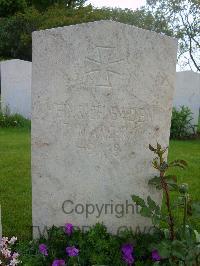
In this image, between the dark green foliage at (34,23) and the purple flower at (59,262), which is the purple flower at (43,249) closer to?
the purple flower at (59,262)

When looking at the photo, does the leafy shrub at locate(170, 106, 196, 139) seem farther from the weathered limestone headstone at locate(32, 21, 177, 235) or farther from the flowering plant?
the flowering plant

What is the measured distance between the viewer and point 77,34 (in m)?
3.21

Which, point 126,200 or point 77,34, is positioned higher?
point 77,34

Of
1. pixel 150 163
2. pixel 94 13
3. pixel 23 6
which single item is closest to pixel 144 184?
pixel 150 163

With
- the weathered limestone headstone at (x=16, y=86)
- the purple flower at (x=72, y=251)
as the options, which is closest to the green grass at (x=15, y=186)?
the purple flower at (x=72, y=251)

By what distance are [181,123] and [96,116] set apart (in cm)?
742

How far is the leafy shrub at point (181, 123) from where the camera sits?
10.4 meters

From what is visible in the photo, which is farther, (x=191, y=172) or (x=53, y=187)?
(x=191, y=172)

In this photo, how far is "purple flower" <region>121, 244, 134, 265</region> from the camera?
310 cm

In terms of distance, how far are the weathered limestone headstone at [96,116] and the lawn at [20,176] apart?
657 mm

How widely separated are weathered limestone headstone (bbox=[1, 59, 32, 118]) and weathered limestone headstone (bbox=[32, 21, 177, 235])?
8.24 meters

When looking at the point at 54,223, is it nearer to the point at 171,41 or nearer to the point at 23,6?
the point at 171,41

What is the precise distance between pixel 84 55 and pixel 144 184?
108cm

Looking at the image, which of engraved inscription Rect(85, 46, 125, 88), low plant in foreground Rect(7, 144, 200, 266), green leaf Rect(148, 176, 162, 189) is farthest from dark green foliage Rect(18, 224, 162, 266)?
engraved inscription Rect(85, 46, 125, 88)
